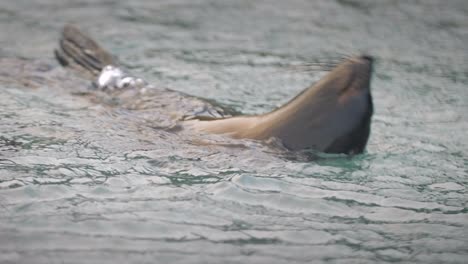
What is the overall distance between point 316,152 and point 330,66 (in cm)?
50

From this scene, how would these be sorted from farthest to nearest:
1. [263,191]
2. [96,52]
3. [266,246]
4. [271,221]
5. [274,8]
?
[274,8] → [96,52] → [263,191] → [271,221] → [266,246]

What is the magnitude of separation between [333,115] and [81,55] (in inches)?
96.7

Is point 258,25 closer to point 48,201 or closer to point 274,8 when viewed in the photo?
point 274,8

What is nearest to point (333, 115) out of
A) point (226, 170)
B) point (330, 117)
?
point (330, 117)

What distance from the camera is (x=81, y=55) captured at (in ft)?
20.5

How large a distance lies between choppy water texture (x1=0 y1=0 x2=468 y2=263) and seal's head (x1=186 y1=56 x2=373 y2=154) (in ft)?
0.36

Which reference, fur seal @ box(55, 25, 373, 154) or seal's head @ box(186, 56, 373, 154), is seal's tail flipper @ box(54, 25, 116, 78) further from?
seal's head @ box(186, 56, 373, 154)

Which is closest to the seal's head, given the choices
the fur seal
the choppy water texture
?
the fur seal

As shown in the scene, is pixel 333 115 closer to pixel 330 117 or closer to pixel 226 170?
pixel 330 117

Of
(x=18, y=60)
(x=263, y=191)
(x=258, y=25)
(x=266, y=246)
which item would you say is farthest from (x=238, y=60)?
(x=266, y=246)

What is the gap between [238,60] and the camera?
712 cm

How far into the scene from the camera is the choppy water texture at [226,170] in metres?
3.60

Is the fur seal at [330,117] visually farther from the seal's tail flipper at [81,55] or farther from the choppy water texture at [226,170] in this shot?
the seal's tail flipper at [81,55]

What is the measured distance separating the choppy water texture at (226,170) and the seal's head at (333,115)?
0.36 ft
